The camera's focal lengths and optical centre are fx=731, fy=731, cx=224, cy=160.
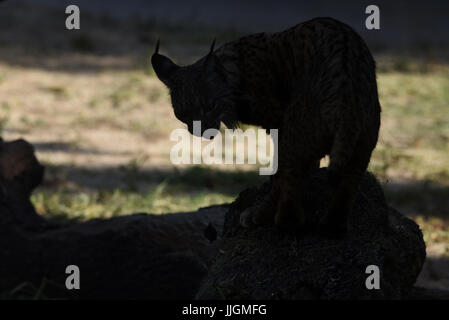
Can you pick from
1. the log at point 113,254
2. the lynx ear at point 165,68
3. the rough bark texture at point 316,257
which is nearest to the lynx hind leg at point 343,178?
the rough bark texture at point 316,257

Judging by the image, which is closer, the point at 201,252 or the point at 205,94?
the point at 205,94

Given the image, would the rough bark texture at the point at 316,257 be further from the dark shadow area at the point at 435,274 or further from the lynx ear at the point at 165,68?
the dark shadow area at the point at 435,274

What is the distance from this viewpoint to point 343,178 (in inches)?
131

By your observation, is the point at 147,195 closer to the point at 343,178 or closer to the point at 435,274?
the point at 435,274

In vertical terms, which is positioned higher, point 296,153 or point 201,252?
point 296,153

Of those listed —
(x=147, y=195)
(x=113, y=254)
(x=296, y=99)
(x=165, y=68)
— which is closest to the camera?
(x=296, y=99)

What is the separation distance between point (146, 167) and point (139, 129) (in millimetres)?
1562

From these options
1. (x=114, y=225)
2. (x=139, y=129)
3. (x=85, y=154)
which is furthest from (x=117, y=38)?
(x=114, y=225)

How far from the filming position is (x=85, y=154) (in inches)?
357

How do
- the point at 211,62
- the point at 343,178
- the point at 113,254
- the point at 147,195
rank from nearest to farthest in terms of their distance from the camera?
1. the point at 343,178
2. the point at 211,62
3. the point at 113,254
4. the point at 147,195

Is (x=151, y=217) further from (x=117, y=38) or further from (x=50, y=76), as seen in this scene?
(x=117, y=38)

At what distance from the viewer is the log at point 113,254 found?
5.07 metres

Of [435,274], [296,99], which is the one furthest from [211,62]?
[435,274]

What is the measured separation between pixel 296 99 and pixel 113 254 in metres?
2.20
